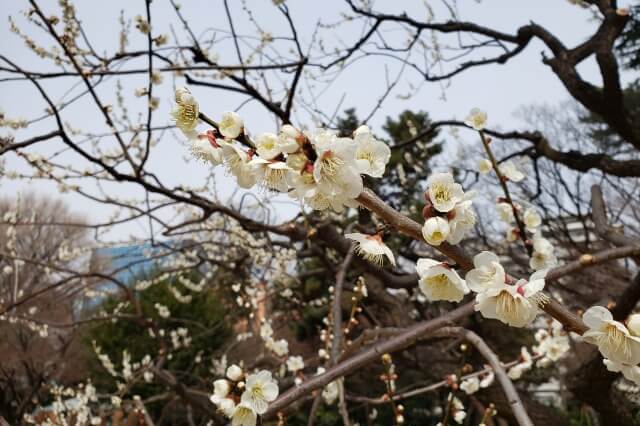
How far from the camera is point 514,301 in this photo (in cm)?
78

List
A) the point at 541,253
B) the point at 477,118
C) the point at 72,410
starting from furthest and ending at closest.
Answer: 1. the point at 72,410
2. the point at 541,253
3. the point at 477,118

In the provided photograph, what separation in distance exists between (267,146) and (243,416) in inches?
31.2

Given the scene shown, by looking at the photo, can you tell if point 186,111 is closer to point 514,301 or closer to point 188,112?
point 188,112

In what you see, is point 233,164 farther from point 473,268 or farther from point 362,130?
point 473,268

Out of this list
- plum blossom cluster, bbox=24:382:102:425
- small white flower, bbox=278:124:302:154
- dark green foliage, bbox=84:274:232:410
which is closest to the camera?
small white flower, bbox=278:124:302:154

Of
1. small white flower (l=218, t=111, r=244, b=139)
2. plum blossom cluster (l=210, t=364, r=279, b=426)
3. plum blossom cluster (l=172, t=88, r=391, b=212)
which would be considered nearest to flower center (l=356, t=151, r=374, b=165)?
plum blossom cluster (l=172, t=88, r=391, b=212)

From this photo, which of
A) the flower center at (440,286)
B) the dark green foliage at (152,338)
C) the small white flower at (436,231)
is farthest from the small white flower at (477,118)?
the dark green foliage at (152,338)

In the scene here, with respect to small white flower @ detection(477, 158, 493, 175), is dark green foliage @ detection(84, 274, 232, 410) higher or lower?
higher

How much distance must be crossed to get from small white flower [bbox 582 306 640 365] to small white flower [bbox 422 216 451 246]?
1.08 ft

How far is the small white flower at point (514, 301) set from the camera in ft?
2.47

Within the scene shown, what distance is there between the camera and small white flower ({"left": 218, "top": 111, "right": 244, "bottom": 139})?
2.52ft

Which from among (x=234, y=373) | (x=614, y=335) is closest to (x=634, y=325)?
(x=614, y=335)

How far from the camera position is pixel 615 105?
10.5 feet

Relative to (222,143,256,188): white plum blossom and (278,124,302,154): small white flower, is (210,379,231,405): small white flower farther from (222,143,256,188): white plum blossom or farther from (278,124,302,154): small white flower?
(278,124,302,154): small white flower
